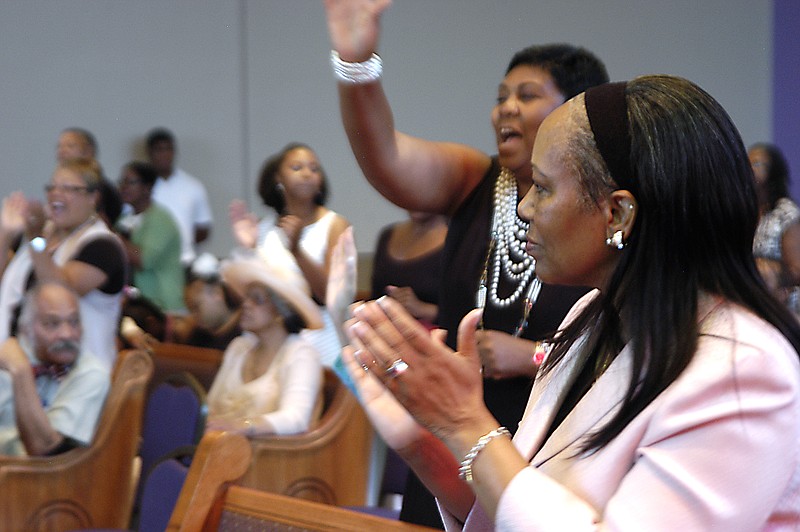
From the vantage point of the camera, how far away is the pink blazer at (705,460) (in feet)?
3.57

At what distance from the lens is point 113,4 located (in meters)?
8.05

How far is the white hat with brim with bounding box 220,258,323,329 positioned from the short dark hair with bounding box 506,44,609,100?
6.67 ft

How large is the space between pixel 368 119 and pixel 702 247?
773 mm

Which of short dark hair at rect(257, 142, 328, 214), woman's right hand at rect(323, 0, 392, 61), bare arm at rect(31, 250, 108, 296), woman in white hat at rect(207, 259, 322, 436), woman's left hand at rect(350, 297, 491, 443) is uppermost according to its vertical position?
woman's right hand at rect(323, 0, 392, 61)

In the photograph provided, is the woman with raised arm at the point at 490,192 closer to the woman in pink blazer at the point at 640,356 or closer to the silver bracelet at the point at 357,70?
the silver bracelet at the point at 357,70

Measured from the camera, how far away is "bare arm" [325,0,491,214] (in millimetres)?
1782

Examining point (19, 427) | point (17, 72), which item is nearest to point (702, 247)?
point (19, 427)

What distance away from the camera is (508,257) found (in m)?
1.95

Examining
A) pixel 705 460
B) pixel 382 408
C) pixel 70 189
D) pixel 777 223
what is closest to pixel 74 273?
pixel 70 189

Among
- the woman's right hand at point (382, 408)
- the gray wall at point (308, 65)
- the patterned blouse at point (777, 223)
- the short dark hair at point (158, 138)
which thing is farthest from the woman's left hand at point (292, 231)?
the gray wall at point (308, 65)

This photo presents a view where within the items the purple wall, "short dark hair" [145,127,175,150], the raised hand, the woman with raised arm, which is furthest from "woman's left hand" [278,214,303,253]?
the purple wall

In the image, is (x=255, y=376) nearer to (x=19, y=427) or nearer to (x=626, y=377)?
(x=19, y=427)

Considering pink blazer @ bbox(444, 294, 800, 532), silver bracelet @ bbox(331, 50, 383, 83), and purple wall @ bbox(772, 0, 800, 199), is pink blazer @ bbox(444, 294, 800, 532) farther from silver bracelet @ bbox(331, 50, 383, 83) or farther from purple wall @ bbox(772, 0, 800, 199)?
purple wall @ bbox(772, 0, 800, 199)

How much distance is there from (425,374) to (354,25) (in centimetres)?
73
